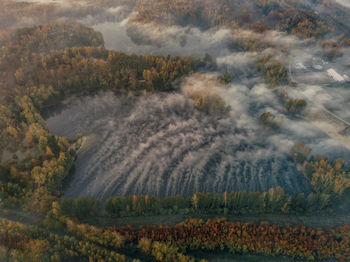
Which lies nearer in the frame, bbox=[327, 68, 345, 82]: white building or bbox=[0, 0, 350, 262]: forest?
bbox=[0, 0, 350, 262]: forest

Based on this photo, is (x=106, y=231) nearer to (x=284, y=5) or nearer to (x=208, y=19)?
(x=208, y=19)

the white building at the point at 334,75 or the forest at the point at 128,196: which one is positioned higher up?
the white building at the point at 334,75

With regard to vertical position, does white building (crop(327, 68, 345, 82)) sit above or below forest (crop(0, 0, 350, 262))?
above

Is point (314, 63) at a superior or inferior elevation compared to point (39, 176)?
superior

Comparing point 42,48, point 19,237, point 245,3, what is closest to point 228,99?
point 19,237

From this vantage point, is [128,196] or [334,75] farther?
[334,75]

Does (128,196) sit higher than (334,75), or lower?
lower

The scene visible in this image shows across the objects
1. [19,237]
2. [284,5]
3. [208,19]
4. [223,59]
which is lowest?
[19,237]

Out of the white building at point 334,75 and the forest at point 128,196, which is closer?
the forest at point 128,196
